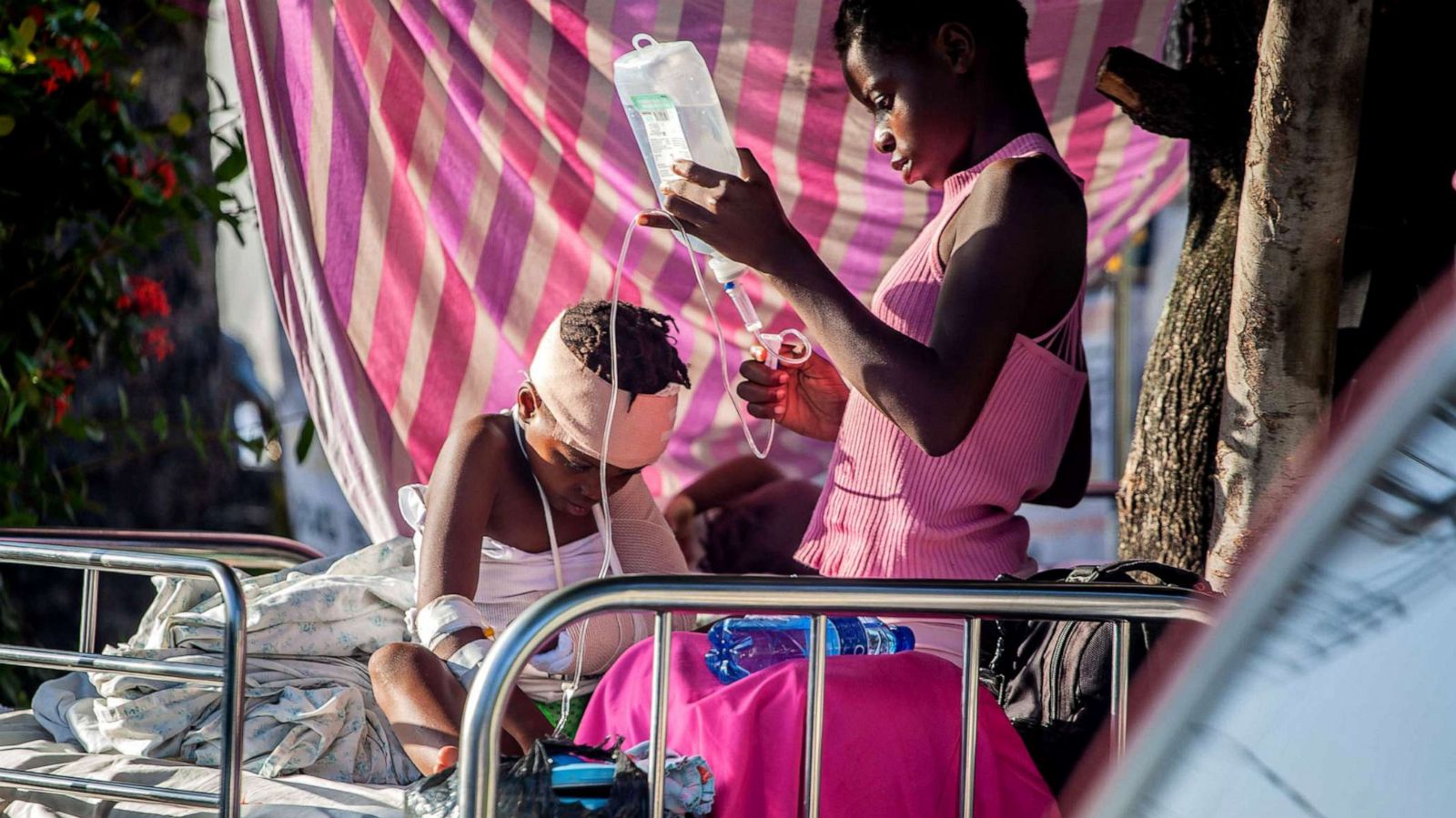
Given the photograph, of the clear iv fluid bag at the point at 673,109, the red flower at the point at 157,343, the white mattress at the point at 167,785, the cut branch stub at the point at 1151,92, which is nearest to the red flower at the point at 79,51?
the red flower at the point at 157,343

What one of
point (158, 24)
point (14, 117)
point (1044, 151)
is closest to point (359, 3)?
point (14, 117)

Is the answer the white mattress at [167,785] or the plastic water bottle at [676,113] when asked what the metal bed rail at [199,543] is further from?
the plastic water bottle at [676,113]

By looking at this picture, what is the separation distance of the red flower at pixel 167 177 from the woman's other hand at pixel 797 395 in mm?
2511

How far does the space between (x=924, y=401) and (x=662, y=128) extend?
2.51 ft

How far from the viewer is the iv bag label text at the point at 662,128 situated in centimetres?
264

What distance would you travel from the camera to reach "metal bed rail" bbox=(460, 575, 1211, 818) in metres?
1.77

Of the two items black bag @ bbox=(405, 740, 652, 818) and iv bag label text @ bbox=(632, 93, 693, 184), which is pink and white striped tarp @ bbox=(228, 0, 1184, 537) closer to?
iv bag label text @ bbox=(632, 93, 693, 184)

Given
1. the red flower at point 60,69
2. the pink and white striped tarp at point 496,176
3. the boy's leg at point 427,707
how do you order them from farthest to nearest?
the red flower at point 60,69, the pink and white striped tarp at point 496,176, the boy's leg at point 427,707

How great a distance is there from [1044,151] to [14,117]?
10.7ft

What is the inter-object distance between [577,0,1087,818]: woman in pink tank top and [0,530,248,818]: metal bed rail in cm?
58

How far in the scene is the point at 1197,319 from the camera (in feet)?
11.8

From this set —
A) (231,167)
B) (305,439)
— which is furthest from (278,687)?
(231,167)

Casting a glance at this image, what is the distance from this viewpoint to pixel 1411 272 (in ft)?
11.0

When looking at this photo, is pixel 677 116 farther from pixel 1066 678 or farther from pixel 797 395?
pixel 1066 678
